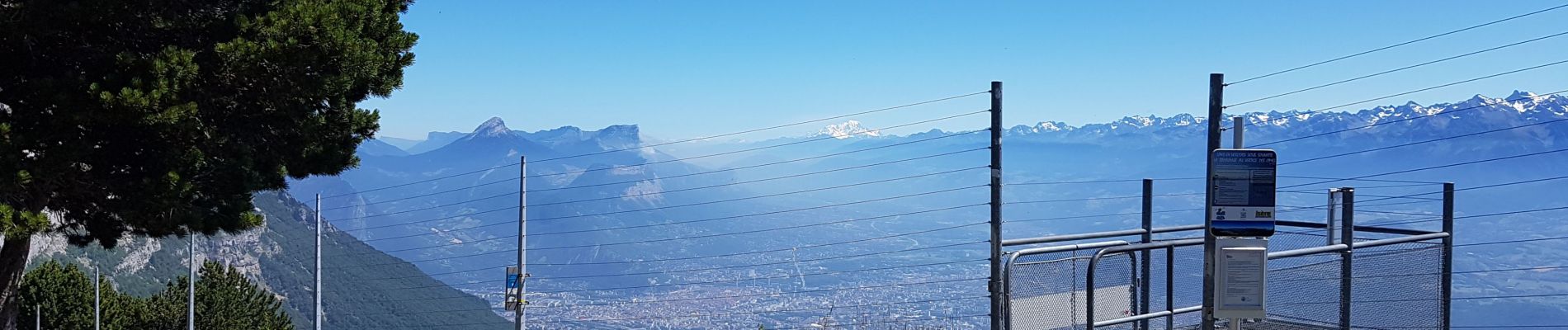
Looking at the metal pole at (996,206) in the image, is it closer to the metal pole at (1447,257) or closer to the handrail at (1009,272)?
the handrail at (1009,272)

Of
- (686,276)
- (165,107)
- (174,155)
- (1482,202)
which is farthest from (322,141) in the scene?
(686,276)

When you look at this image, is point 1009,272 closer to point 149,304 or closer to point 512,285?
point 512,285

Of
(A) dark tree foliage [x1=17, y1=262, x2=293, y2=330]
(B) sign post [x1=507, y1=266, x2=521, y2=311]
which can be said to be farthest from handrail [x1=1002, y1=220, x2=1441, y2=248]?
(A) dark tree foliage [x1=17, y1=262, x2=293, y2=330]

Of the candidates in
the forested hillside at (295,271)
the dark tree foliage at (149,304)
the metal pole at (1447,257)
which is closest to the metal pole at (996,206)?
the metal pole at (1447,257)

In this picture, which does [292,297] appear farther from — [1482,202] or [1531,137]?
[1531,137]

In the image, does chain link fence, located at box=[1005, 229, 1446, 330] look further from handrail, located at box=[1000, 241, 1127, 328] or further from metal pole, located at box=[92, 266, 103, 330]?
metal pole, located at box=[92, 266, 103, 330]

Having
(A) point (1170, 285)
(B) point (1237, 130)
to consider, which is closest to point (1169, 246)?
(A) point (1170, 285)
